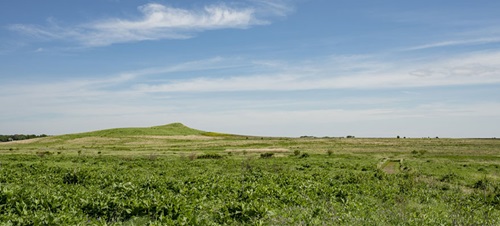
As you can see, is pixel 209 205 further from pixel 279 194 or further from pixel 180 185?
pixel 180 185

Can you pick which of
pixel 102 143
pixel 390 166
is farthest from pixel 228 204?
pixel 102 143

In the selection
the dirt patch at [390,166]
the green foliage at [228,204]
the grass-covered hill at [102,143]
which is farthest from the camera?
the grass-covered hill at [102,143]

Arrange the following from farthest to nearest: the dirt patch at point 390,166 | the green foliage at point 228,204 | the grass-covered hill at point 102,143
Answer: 1. the grass-covered hill at point 102,143
2. the dirt patch at point 390,166
3. the green foliage at point 228,204

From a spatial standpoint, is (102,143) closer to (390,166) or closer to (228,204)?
(390,166)

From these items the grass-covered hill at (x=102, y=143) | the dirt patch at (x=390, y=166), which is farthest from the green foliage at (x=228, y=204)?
the grass-covered hill at (x=102, y=143)

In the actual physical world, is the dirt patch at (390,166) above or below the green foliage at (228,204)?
below

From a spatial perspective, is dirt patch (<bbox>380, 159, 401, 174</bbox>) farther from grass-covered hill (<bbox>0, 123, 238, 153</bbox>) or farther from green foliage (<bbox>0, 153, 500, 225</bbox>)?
grass-covered hill (<bbox>0, 123, 238, 153</bbox>)

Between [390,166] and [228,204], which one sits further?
[390,166]

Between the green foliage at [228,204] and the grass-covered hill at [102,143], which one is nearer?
the green foliage at [228,204]

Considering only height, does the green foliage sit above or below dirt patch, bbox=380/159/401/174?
above

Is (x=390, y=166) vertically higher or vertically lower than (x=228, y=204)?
lower

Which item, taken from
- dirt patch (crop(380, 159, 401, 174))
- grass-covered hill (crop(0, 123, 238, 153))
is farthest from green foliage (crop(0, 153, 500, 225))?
grass-covered hill (crop(0, 123, 238, 153))

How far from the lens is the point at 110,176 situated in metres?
28.9

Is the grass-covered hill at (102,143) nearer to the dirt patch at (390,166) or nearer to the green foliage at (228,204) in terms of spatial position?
the dirt patch at (390,166)
